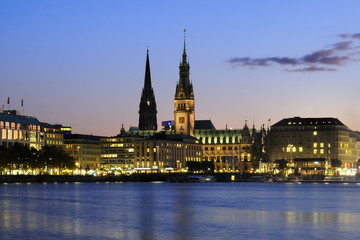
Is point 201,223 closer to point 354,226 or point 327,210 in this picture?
point 354,226

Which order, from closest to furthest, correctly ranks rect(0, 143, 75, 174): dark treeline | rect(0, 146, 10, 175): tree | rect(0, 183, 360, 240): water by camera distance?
rect(0, 183, 360, 240): water, rect(0, 146, 10, 175): tree, rect(0, 143, 75, 174): dark treeline

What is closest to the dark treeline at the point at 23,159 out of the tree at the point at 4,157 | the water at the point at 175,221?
the tree at the point at 4,157

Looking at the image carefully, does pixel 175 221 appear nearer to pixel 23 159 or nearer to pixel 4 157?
pixel 4 157

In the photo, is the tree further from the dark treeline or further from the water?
the water

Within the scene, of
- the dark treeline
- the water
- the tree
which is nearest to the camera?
the water

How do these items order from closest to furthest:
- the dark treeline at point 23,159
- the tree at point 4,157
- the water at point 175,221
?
the water at point 175,221 < the tree at point 4,157 < the dark treeline at point 23,159

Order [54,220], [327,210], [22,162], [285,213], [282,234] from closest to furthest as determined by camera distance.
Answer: [282,234], [54,220], [285,213], [327,210], [22,162]

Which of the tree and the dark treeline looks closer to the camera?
the tree

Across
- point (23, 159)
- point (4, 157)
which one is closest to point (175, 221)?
point (4, 157)

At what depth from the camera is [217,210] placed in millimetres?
80875

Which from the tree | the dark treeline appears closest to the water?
the tree

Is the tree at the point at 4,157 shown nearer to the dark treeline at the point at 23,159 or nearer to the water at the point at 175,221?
the dark treeline at the point at 23,159

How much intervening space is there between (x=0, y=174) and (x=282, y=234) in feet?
473

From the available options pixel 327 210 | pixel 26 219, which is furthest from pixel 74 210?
pixel 327 210
